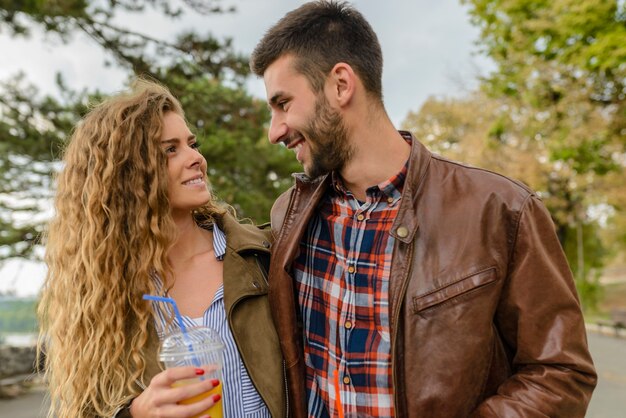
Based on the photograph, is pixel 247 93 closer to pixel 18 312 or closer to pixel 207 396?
pixel 18 312

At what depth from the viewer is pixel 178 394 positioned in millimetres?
1807

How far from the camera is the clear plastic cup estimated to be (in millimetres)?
1847

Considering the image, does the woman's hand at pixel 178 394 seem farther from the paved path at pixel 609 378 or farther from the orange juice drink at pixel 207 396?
the paved path at pixel 609 378

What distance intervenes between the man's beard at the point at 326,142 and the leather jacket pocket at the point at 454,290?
70cm

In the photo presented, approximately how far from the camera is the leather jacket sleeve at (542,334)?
1919 millimetres

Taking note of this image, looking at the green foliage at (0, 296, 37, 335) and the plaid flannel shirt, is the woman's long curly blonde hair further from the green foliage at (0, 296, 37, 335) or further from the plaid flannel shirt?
the green foliage at (0, 296, 37, 335)

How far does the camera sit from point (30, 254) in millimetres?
10352

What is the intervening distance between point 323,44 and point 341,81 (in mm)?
193

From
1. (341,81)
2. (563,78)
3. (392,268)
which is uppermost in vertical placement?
(563,78)

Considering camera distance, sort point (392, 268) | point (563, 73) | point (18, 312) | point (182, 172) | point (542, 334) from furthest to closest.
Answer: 1. point (563, 73)
2. point (18, 312)
3. point (182, 172)
4. point (392, 268)
5. point (542, 334)

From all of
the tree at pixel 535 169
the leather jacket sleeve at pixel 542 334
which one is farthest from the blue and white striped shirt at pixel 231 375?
the tree at pixel 535 169

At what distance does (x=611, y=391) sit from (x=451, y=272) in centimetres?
849

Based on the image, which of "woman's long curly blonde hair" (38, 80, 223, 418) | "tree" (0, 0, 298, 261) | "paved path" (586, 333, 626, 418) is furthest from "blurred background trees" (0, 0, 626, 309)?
"woman's long curly blonde hair" (38, 80, 223, 418)

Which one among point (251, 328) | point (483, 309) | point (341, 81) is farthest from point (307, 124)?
point (483, 309)
